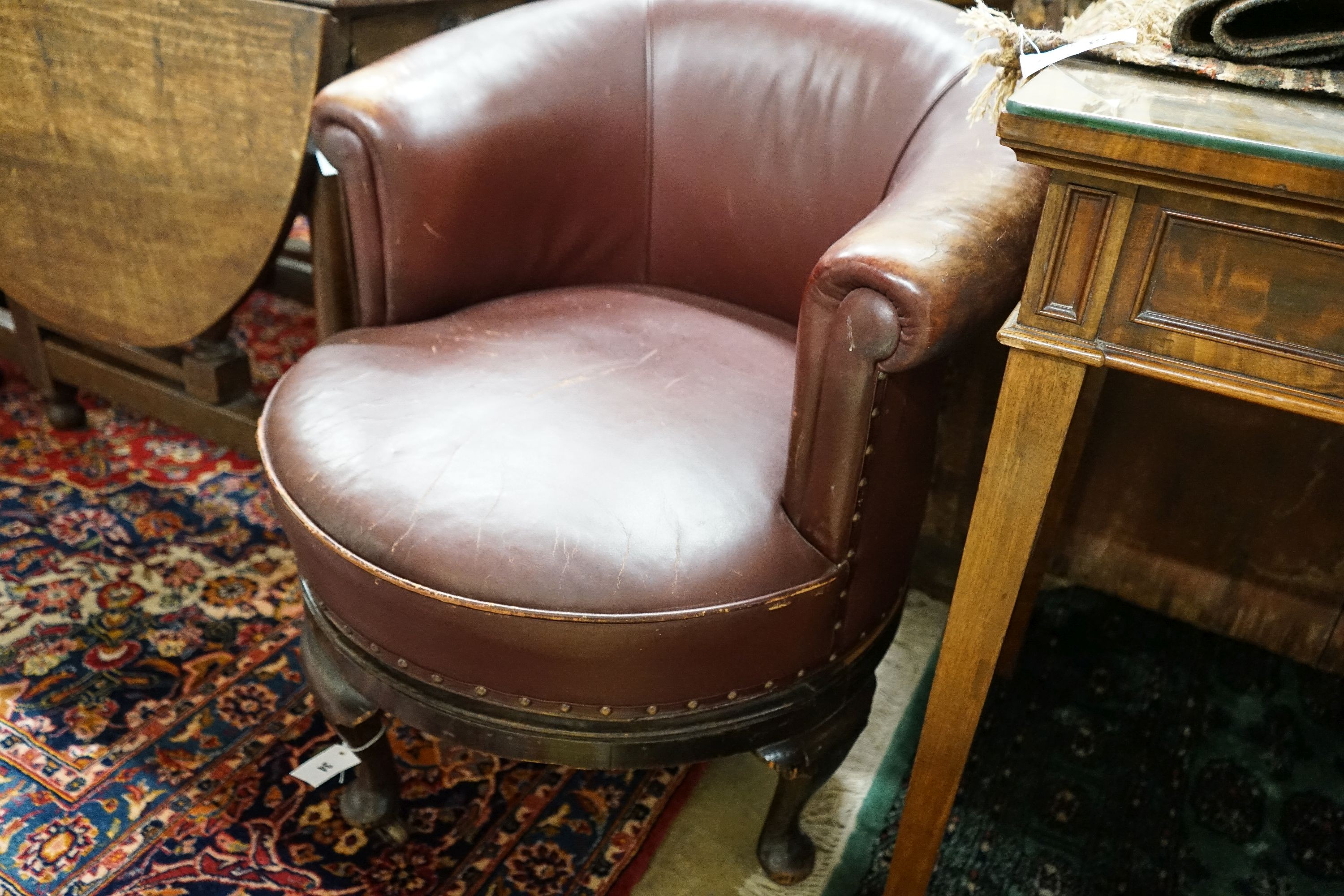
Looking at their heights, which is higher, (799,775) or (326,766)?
(799,775)

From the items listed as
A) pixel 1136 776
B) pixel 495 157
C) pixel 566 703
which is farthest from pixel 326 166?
pixel 1136 776

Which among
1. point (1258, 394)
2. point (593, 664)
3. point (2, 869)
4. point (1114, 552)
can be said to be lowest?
point (2, 869)

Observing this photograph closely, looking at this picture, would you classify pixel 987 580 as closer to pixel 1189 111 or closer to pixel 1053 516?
pixel 1189 111

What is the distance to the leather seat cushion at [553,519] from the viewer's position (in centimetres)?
85

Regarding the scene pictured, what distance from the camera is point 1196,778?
1.29 metres

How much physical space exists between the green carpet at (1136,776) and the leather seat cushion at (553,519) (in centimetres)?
44

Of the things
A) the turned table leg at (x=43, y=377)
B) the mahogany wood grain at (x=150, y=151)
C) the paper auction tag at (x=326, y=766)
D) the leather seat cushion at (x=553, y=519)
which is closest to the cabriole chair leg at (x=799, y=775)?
the leather seat cushion at (x=553, y=519)

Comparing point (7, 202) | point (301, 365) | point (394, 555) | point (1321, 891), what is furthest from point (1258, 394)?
point (7, 202)

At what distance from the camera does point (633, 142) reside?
131 centimetres

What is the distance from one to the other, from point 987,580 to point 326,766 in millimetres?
803

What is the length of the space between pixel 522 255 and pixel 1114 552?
3.22 ft

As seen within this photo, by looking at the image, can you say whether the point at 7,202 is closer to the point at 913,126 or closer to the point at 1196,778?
the point at 913,126

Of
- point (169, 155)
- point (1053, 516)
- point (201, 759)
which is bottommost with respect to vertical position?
point (201, 759)

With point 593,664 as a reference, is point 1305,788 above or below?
below
